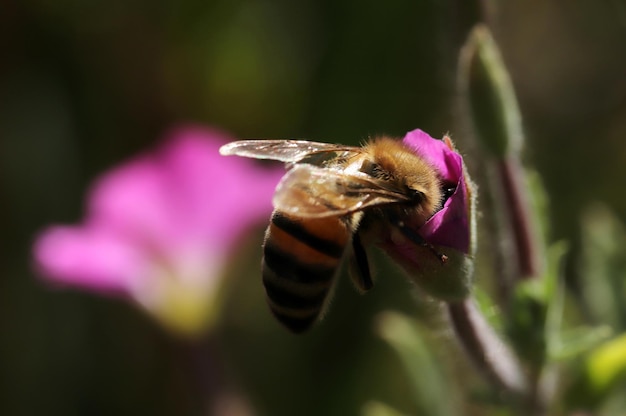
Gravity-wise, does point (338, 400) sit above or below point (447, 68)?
below

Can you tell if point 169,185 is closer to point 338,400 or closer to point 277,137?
point 277,137

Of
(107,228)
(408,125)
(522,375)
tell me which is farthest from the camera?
(408,125)

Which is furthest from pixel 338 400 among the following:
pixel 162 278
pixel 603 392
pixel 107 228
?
pixel 603 392

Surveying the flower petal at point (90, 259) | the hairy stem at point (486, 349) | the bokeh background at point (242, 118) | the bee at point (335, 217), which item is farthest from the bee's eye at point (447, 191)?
the bokeh background at point (242, 118)

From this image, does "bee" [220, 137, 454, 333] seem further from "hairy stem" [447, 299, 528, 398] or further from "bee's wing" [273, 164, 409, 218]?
"hairy stem" [447, 299, 528, 398]

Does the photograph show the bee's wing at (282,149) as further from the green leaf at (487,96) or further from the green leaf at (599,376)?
the green leaf at (599,376)

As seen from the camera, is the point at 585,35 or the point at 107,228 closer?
the point at 107,228
